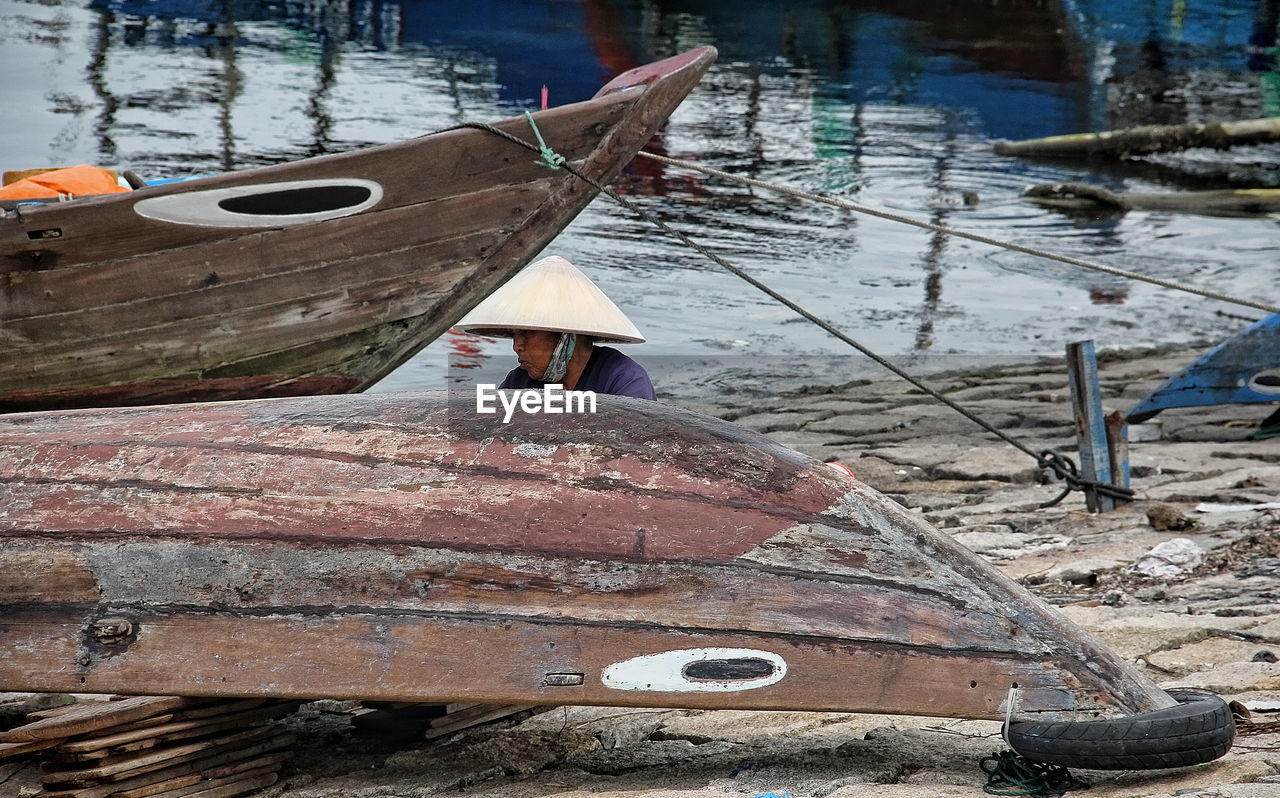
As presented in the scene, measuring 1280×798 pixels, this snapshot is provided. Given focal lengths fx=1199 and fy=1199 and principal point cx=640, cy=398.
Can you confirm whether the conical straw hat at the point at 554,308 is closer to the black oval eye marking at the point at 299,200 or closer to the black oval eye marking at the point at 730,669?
the black oval eye marking at the point at 730,669

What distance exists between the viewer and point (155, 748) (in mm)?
2658

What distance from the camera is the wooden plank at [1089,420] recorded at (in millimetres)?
4852

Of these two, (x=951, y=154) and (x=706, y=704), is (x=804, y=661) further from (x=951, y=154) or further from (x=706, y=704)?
(x=951, y=154)

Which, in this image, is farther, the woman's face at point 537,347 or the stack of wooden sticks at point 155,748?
Answer: the woman's face at point 537,347

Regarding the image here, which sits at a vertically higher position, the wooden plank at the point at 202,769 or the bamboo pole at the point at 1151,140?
the bamboo pole at the point at 1151,140

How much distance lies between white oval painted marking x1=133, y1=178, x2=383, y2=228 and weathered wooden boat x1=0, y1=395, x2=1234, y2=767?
98.8 inches

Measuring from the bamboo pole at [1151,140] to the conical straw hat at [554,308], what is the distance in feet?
49.9

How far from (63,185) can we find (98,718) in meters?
3.68

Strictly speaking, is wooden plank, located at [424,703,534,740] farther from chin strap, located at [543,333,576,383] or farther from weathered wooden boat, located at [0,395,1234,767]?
chin strap, located at [543,333,576,383]

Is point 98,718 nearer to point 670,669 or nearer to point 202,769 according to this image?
point 202,769

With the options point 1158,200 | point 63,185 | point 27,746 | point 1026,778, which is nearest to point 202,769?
point 27,746

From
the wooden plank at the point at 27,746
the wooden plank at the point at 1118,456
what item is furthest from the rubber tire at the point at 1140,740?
the wooden plank at the point at 1118,456

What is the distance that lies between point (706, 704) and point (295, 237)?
3.50m

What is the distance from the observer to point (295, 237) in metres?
5.36
